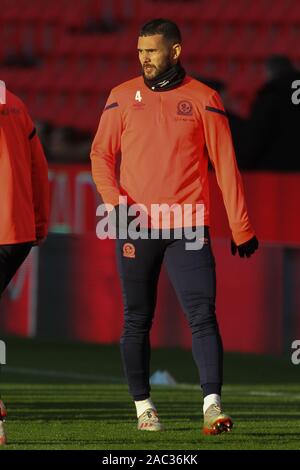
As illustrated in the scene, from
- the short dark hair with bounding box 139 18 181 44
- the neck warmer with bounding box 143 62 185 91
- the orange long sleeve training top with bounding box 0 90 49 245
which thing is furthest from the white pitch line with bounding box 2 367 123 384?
the orange long sleeve training top with bounding box 0 90 49 245

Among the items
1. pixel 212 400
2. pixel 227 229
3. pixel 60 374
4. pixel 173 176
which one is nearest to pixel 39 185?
pixel 173 176

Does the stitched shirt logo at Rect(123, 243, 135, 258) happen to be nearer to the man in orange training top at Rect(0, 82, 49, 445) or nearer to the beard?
the man in orange training top at Rect(0, 82, 49, 445)

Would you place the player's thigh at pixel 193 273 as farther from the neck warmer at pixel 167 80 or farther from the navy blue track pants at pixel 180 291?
the neck warmer at pixel 167 80

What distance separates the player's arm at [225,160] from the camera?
7648 mm

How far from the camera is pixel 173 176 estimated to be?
765 cm

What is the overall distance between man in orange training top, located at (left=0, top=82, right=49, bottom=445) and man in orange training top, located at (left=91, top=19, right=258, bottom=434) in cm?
51

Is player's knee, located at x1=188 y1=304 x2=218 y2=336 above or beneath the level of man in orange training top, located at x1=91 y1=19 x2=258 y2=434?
beneath

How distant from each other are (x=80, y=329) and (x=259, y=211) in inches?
65.9

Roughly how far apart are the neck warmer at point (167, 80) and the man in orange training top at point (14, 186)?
25.3 inches

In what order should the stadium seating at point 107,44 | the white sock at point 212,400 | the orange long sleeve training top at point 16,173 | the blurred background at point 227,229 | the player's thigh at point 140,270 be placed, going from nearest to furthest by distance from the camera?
the orange long sleeve training top at point 16,173 < the white sock at point 212,400 < the player's thigh at point 140,270 < the blurred background at point 227,229 < the stadium seating at point 107,44

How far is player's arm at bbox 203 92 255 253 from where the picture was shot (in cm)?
765

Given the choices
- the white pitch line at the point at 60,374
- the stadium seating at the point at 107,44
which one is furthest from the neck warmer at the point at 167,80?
the stadium seating at the point at 107,44

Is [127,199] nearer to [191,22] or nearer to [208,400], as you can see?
[208,400]
